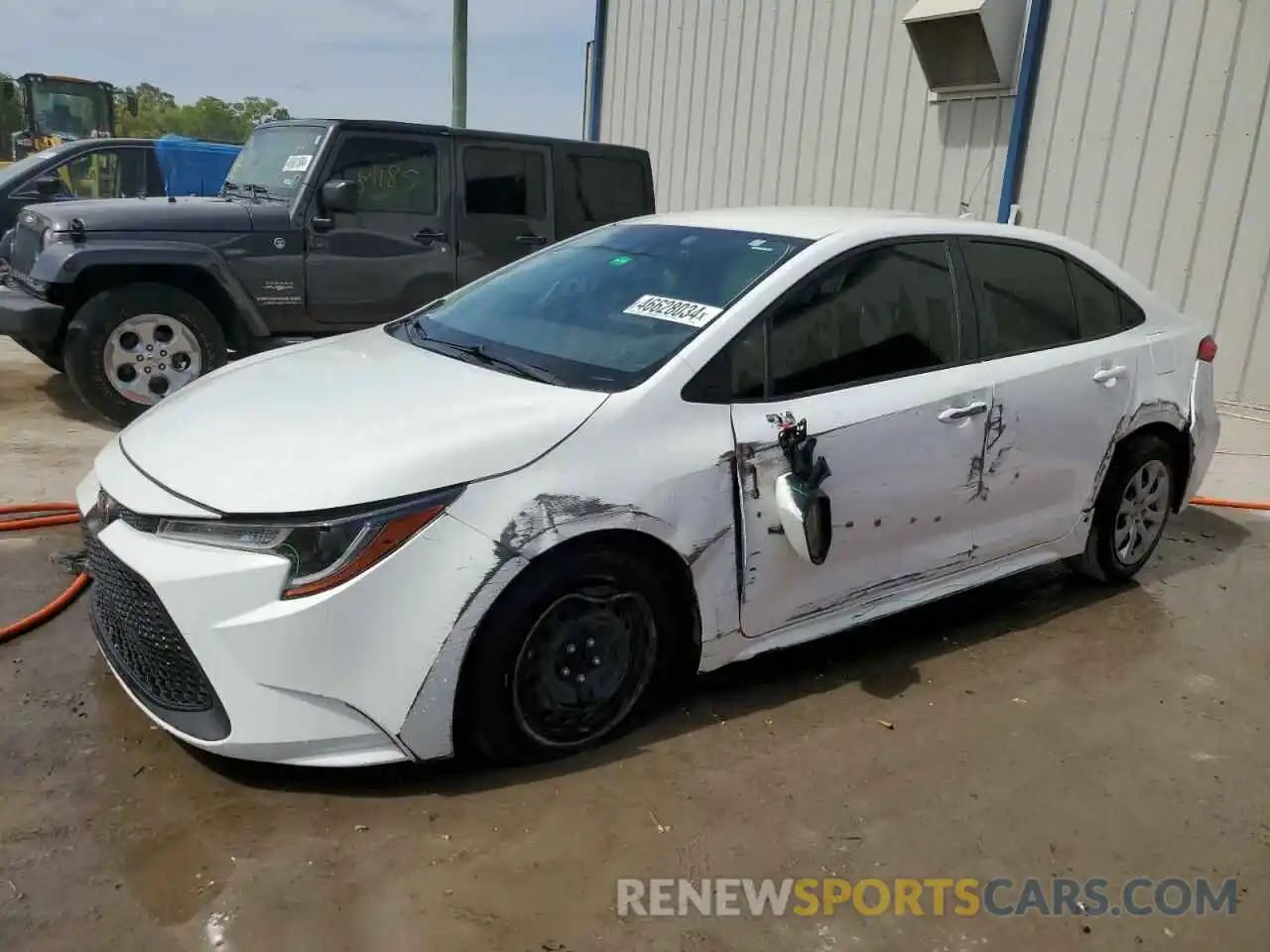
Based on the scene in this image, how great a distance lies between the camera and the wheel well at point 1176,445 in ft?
14.8

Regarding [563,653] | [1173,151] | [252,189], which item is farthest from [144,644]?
[1173,151]

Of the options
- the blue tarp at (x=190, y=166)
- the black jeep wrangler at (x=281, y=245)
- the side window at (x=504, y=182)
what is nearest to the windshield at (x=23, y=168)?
the blue tarp at (x=190, y=166)

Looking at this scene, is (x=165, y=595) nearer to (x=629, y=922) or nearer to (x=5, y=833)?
(x=5, y=833)

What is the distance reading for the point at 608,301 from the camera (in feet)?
12.1

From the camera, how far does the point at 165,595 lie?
2695 millimetres

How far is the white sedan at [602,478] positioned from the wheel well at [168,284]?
3108 millimetres

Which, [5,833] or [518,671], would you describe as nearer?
[5,833]

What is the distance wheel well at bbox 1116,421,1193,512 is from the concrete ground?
0.93 m

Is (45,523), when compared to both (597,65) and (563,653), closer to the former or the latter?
(563,653)

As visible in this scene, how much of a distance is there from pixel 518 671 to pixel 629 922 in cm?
72

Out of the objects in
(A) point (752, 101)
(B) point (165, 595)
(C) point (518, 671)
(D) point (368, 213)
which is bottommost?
(C) point (518, 671)

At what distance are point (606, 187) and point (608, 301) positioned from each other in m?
4.67

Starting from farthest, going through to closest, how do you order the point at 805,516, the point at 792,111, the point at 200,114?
the point at 200,114
the point at 792,111
the point at 805,516

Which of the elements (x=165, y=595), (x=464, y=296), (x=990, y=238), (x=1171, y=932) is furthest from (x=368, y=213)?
(x=1171, y=932)
